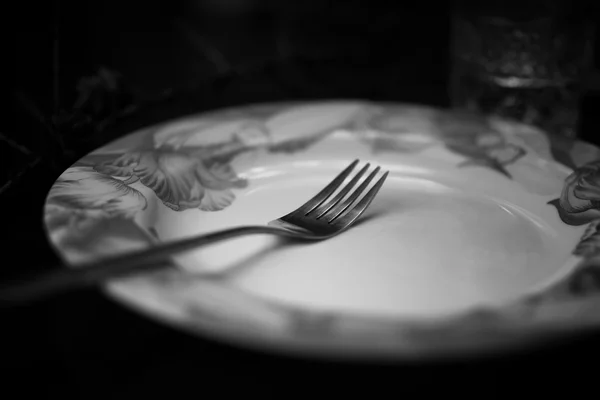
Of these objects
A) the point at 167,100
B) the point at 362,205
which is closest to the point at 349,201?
the point at 362,205

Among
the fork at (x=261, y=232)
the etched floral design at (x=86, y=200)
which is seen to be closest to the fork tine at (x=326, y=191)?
the fork at (x=261, y=232)

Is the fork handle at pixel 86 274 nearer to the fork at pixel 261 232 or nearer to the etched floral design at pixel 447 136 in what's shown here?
the fork at pixel 261 232

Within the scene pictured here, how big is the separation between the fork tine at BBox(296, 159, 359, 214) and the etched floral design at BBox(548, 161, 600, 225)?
0.15 meters

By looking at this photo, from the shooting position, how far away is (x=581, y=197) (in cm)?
40

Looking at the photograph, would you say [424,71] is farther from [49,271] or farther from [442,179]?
[49,271]

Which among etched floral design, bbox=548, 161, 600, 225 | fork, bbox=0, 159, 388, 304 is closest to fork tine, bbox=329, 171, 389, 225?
fork, bbox=0, 159, 388, 304

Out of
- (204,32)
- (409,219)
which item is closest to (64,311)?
(409,219)

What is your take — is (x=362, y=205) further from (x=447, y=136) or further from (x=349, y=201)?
(x=447, y=136)

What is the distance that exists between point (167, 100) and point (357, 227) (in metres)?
0.33

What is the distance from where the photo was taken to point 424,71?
781 mm

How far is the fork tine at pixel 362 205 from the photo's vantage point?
39 centimetres

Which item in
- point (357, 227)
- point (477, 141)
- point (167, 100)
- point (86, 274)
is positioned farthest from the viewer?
point (167, 100)

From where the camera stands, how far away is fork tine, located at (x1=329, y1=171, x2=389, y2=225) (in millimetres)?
390

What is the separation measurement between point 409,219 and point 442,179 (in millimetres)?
82
